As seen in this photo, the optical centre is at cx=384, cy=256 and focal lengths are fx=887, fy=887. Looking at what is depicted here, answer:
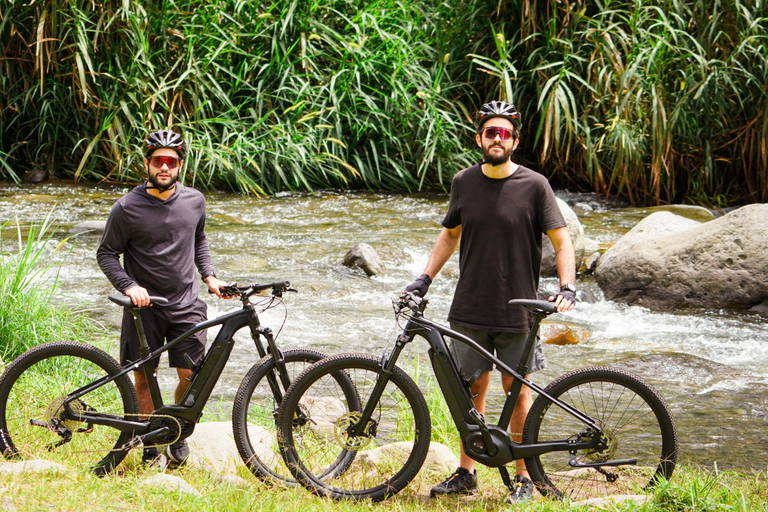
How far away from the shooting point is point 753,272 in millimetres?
7520

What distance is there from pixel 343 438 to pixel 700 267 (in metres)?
4.92

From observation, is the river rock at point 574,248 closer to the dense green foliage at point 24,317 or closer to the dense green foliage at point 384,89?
the dense green foliage at point 384,89

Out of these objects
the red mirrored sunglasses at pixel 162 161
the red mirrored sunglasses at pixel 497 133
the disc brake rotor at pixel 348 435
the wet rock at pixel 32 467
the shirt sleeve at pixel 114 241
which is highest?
the red mirrored sunglasses at pixel 497 133

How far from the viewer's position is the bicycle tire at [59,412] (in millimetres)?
3848

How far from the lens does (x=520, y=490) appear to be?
3744 millimetres

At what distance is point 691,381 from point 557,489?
267 centimetres

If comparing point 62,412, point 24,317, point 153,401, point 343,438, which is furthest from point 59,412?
point 24,317

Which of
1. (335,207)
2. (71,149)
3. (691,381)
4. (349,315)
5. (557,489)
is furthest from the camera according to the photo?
(71,149)

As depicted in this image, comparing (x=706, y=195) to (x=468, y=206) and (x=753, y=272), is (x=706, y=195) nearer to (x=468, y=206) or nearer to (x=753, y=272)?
(x=753, y=272)

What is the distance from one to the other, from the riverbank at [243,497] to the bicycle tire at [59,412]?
200 millimetres

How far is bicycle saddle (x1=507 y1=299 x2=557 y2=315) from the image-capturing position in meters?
3.57

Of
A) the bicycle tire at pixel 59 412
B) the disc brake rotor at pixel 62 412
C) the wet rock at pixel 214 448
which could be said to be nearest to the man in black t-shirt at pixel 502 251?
the wet rock at pixel 214 448

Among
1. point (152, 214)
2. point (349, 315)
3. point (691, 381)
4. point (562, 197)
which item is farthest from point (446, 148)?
point (152, 214)

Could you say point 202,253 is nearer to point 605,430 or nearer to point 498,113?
point 498,113
